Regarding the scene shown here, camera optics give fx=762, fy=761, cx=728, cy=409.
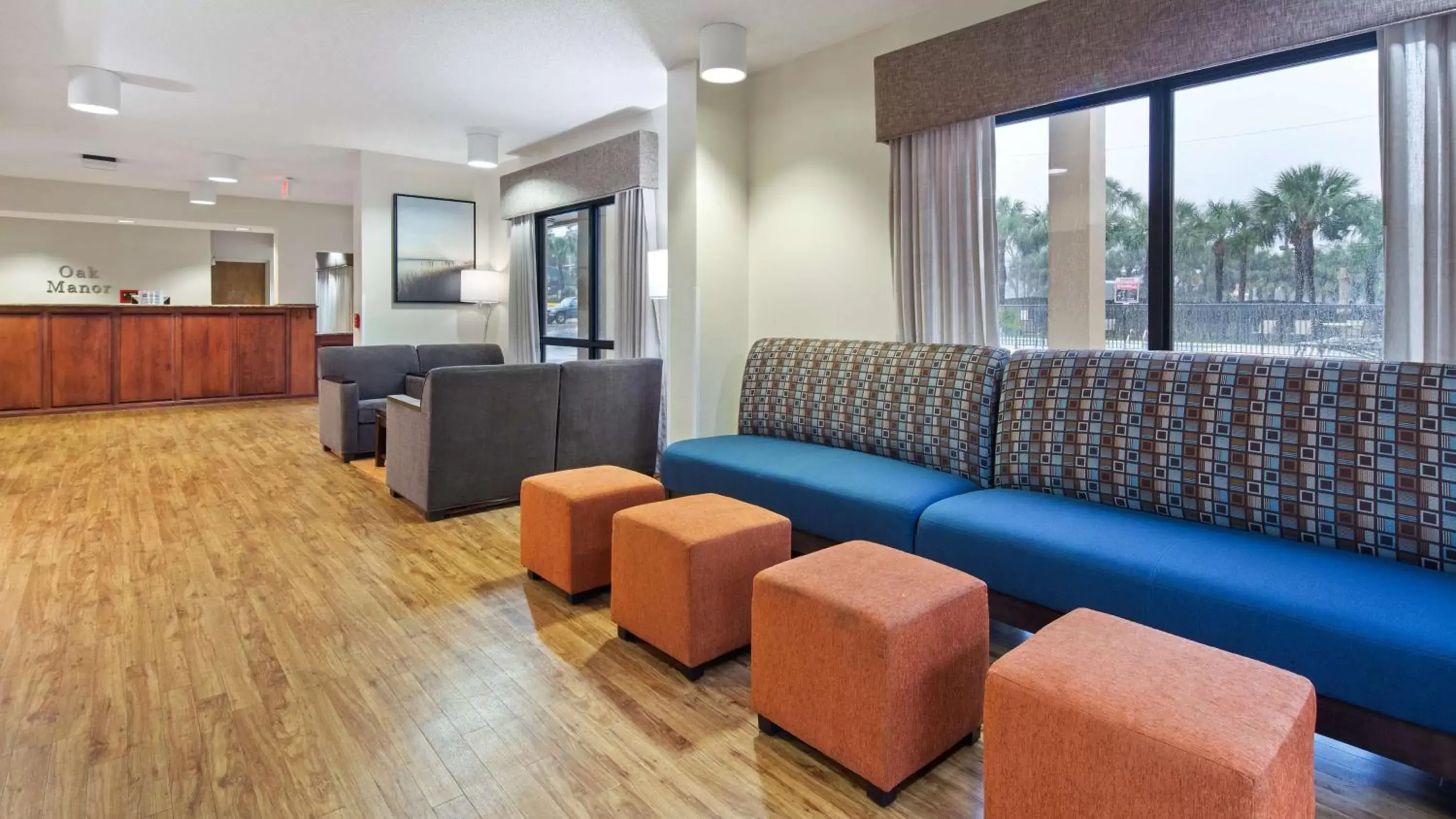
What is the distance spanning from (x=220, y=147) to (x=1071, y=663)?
25.4 feet

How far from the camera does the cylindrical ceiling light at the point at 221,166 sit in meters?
6.92

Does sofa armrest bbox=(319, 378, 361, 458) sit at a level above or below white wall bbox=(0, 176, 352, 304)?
below

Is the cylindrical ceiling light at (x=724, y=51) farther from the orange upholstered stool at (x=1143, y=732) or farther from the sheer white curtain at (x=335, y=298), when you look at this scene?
the sheer white curtain at (x=335, y=298)

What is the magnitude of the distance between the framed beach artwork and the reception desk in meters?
2.86

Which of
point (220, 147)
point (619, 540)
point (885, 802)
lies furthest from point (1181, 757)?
point (220, 147)

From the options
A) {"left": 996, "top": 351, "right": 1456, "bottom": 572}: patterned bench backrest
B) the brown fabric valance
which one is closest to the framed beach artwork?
the brown fabric valance

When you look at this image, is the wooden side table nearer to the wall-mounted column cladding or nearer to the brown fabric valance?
the wall-mounted column cladding

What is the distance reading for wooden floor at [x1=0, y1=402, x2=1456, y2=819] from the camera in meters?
1.72

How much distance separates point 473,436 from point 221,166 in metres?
5.04

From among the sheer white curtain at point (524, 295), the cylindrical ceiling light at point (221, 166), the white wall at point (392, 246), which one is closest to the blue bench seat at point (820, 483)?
the sheer white curtain at point (524, 295)

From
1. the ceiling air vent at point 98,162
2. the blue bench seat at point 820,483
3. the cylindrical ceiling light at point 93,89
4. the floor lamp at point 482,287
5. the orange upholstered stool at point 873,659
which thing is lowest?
the orange upholstered stool at point 873,659

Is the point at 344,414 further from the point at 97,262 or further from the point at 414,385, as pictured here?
the point at 97,262

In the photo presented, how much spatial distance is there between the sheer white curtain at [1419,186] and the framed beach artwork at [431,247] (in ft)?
22.3

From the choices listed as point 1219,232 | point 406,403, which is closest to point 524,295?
point 406,403
